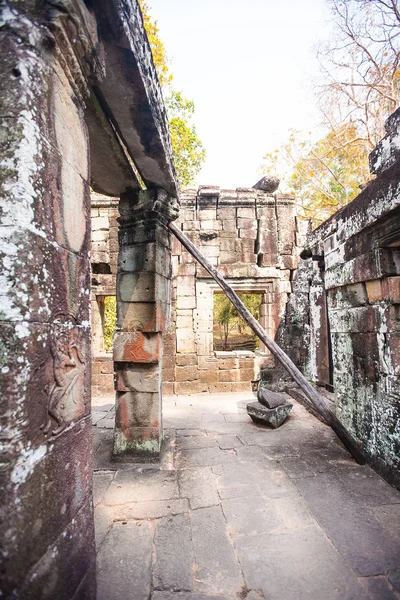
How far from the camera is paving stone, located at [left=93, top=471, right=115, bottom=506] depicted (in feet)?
7.79

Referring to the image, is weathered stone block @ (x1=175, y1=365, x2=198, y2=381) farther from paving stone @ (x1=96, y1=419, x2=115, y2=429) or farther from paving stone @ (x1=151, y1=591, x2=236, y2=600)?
paving stone @ (x1=151, y1=591, x2=236, y2=600)

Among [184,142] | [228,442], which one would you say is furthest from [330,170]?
[228,442]

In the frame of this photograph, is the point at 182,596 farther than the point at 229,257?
No

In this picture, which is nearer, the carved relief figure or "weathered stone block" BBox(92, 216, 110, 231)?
the carved relief figure

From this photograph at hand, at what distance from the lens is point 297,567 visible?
1658 millimetres

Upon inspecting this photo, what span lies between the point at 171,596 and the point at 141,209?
314cm

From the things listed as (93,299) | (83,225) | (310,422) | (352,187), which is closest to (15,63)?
(83,225)

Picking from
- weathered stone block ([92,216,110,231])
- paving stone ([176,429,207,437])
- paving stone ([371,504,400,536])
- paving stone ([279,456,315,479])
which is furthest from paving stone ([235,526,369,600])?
weathered stone block ([92,216,110,231])

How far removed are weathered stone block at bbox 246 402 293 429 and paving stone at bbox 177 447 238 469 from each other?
89 centimetres

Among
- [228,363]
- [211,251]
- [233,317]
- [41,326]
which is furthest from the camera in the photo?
[233,317]

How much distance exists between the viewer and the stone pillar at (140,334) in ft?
10.1

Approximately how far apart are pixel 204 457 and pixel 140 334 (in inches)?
58.0

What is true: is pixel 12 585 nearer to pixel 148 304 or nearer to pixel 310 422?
pixel 148 304

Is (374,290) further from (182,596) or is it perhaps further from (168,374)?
(168,374)
